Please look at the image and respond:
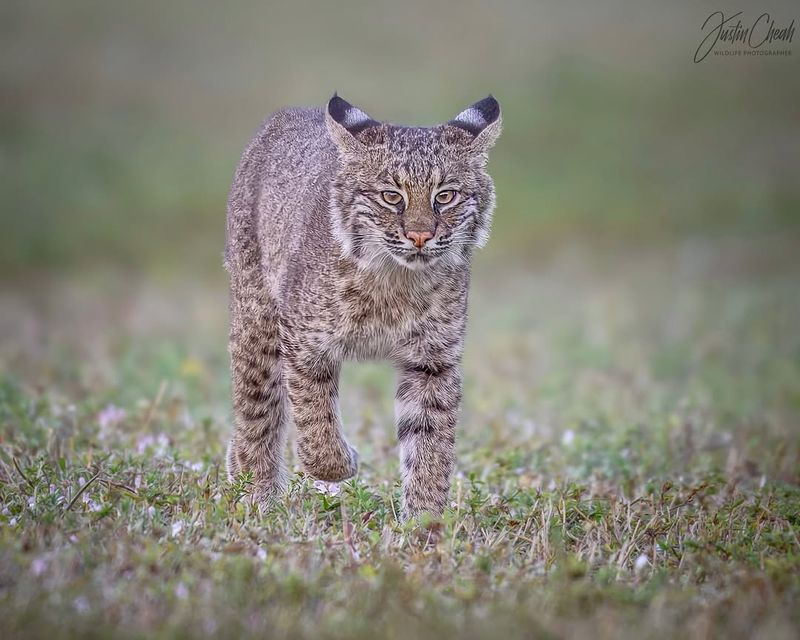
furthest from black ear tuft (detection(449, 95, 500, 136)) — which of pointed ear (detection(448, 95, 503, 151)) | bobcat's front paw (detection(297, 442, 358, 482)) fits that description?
bobcat's front paw (detection(297, 442, 358, 482))

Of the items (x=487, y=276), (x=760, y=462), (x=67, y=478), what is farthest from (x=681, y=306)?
(x=67, y=478)

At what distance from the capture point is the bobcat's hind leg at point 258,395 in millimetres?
7863

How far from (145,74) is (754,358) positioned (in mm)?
19481

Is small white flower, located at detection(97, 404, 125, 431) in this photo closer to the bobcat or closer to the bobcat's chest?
the bobcat

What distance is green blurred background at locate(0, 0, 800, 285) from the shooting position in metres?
23.5

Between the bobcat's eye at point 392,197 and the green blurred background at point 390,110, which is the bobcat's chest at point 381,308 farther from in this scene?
the green blurred background at point 390,110

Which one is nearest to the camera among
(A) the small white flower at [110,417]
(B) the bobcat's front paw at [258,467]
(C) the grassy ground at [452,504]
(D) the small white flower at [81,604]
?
(D) the small white flower at [81,604]

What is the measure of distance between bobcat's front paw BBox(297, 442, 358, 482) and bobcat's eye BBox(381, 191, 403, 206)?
1497mm

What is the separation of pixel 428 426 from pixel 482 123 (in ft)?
6.35

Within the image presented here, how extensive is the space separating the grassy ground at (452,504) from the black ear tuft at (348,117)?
216cm

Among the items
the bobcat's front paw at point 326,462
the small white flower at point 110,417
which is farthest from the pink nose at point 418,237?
the small white flower at point 110,417

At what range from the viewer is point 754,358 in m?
13.7

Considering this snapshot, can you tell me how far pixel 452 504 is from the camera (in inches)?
266

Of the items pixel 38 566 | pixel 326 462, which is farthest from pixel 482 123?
pixel 38 566
